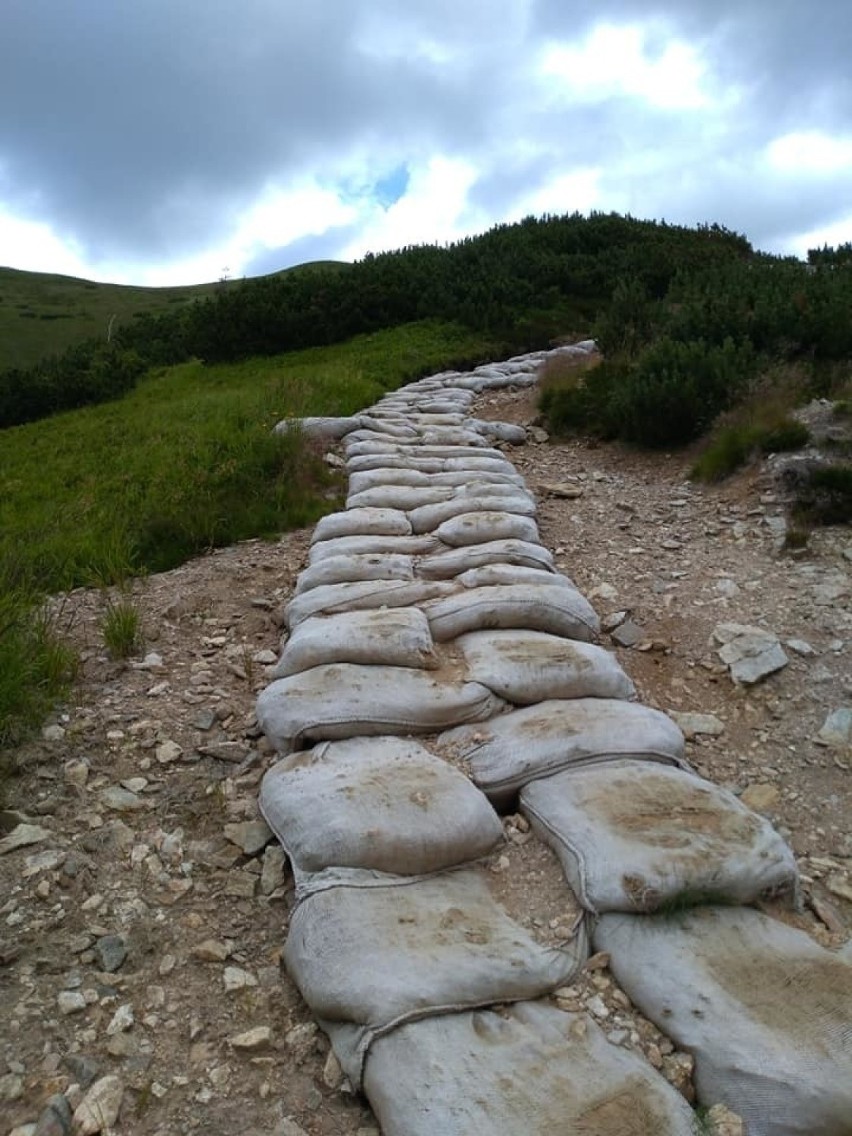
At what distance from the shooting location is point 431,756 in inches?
121

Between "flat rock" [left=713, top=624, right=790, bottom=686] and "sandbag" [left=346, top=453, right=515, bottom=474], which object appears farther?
"sandbag" [left=346, top=453, right=515, bottom=474]

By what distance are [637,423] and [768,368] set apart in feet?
4.59

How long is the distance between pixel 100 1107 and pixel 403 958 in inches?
33.4

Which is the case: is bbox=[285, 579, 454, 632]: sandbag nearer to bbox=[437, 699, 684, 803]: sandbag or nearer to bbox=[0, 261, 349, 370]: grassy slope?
bbox=[437, 699, 684, 803]: sandbag

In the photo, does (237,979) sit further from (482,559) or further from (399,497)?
(399,497)

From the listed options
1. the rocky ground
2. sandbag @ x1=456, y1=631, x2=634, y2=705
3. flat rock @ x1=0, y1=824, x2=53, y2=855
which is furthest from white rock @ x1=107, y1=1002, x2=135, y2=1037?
sandbag @ x1=456, y1=631, x2=634, y2=705

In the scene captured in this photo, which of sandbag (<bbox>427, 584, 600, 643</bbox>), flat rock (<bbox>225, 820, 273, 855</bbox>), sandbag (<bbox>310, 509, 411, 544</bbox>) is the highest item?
sandbag (<bbox>310, 509, 411, 544</bbox>)

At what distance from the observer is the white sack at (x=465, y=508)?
18.9ft

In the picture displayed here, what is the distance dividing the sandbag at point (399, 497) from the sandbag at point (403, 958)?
3.98m

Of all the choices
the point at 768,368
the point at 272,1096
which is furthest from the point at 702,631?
the point at 768,368

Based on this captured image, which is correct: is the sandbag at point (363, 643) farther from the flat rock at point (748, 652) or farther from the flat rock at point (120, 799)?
the flat rock at point (748, 652)

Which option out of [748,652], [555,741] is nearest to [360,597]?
[555,741]

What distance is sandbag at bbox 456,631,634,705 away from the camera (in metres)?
3.50

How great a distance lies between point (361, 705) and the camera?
3334 mm
